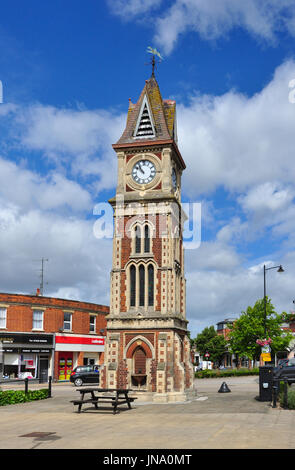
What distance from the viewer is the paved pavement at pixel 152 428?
12117 mm

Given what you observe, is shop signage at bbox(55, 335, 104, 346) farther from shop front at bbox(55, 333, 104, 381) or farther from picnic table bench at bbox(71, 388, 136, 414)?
picnic table bench at bbox(71, 388, 136, 414)

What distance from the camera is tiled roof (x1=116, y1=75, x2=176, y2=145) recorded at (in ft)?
103

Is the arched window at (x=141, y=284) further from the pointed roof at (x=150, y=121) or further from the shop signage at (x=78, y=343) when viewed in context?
the shop signage at (x=78, y=343)

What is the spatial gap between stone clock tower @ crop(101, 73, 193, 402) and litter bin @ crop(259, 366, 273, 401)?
4.73m

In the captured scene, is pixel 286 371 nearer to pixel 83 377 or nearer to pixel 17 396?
pixel 17 396

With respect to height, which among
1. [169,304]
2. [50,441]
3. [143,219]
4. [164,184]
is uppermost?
[164,184]

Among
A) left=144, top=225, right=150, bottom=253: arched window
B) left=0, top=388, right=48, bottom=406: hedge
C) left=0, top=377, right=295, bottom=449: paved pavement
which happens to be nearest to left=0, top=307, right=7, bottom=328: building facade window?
left=0, top=388, right=48, bottom=406: hedge

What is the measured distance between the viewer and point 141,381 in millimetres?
28047

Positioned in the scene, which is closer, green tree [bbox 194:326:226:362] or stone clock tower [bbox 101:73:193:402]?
stone clock tower [bbox 101:73:193:402]

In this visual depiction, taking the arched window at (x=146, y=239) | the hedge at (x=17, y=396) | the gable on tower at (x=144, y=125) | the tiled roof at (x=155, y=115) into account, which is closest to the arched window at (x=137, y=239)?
the arched window at (x=146, y=239)

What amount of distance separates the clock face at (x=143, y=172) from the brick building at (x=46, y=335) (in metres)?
19.2
